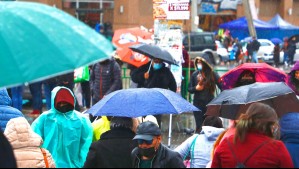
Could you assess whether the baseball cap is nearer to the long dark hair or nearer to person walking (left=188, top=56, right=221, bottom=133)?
the long dark hair

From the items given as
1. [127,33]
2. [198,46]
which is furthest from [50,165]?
[198,46]

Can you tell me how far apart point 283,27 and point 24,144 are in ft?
160

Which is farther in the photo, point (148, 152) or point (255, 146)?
point (148, 152)

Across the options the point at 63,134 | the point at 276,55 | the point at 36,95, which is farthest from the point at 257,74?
the point at 276,55

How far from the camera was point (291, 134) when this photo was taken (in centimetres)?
772

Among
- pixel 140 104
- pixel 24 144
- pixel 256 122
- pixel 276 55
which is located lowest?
pixel 276 55

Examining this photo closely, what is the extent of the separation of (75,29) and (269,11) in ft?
184

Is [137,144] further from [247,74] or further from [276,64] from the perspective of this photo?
[276,64]

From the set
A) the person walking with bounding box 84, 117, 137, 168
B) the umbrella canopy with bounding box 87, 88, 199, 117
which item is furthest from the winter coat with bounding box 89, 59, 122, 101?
the person walking with bounding box 84, 117, 137, 168

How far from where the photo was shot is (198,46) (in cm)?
4191

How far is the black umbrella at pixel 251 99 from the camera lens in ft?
27.0

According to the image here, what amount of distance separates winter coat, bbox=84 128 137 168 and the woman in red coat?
1.28 metres

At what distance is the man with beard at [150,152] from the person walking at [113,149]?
0.42 metres

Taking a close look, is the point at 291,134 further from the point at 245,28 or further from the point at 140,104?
the point at 245,28
